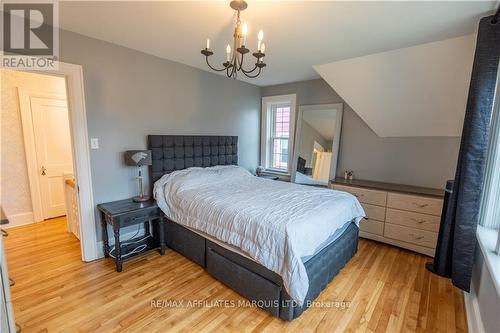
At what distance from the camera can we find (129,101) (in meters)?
2.73

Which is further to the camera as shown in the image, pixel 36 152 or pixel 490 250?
pixel 36 152

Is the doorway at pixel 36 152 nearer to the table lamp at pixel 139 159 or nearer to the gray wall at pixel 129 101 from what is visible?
the gray wall at pixel 129 101

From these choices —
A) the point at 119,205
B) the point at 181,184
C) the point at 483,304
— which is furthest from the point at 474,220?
the point at 119,205

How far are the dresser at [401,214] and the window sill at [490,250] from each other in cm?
79

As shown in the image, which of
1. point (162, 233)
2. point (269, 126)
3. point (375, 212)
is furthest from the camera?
point (269, 126)

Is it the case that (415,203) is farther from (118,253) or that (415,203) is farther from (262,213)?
(118,253)

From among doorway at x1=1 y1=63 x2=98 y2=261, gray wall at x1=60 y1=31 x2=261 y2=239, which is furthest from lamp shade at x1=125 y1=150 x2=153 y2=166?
doorway at x1=1 y1=63 x2=98 y2=261

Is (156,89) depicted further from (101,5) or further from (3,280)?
(3,280)

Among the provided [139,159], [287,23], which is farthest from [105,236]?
[287,23]

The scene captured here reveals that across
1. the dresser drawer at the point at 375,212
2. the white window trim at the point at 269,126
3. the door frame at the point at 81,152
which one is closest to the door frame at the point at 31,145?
the door frame at the point at 81,152

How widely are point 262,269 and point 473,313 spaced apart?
1.62 m

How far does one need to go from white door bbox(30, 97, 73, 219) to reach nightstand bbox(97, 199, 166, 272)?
73.8 inches

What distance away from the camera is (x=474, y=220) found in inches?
72.7

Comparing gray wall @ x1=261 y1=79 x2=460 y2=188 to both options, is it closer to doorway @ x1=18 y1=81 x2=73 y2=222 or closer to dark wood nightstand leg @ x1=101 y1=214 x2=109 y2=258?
dark wood nightstand leg @ x1=101 y1=214 x2=109 y2=258
